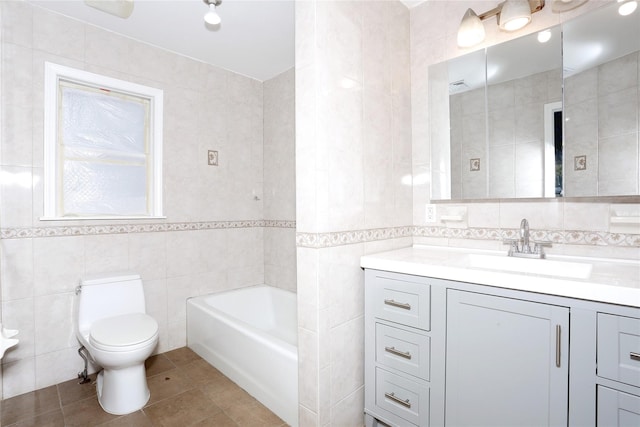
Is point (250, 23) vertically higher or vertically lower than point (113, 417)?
higher

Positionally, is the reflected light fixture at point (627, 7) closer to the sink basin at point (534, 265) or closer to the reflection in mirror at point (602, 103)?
the reflection in mirror at point (602, 103)

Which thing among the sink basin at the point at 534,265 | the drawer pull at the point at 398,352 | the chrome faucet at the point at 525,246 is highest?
the chrome faucet at the point at 525,246

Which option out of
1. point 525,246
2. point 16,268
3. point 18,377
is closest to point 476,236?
point 525,246

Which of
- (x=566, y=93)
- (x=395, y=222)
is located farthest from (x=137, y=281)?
(x=566, y=93)

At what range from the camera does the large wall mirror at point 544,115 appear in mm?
1373

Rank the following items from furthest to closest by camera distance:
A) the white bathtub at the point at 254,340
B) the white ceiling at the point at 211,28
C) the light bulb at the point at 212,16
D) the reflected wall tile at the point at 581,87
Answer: the white ceiling at the point at 211,28, the light bulb at the point at 212,16, the white bathtub at the point at 254,340, the reflected wall tile at the point at 581,87

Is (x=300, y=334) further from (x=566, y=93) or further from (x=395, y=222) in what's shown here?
(x=566, y=93)

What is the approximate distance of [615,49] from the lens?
1.39 metres

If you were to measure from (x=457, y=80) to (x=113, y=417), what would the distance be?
2.77 metres

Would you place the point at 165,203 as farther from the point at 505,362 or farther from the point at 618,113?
the point at 618,113

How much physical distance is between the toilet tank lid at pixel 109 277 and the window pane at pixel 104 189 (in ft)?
1.43

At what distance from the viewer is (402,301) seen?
1.47 metres

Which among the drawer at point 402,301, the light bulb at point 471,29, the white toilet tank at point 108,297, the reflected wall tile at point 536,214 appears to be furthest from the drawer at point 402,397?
the light bulb at point 471,29

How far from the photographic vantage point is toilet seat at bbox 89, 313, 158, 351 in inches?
66.9
